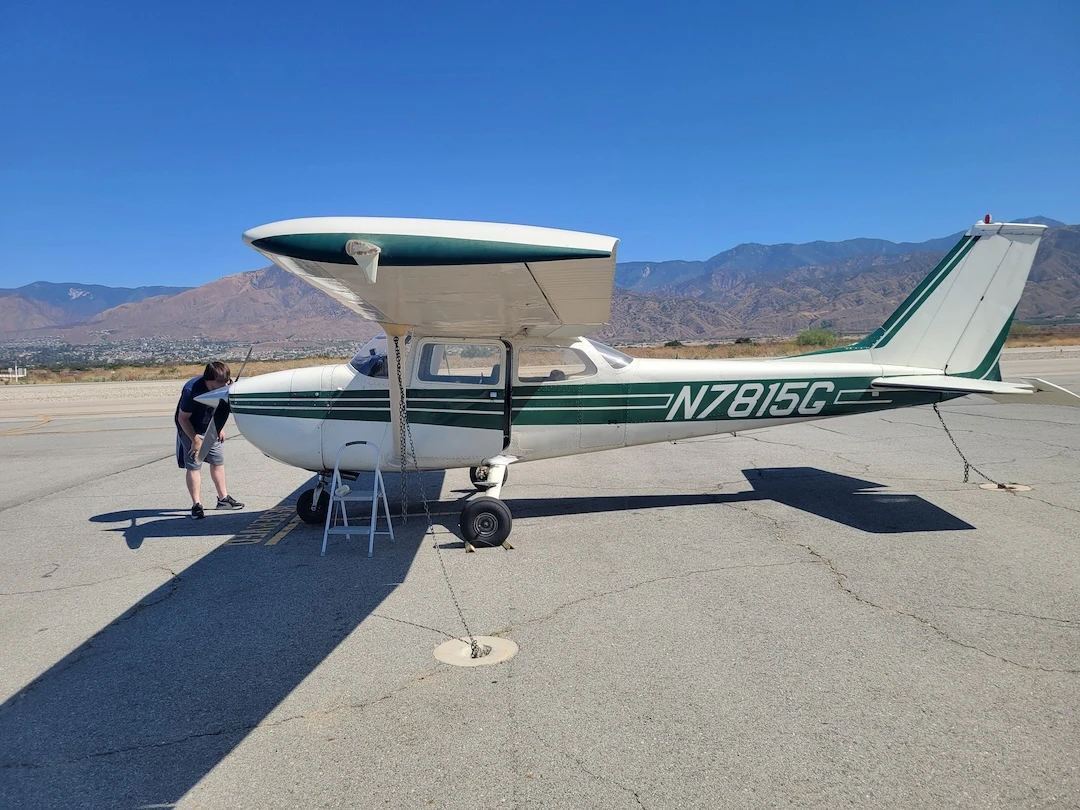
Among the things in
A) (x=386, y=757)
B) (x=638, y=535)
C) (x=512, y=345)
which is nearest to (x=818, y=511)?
(x=638, y=535)

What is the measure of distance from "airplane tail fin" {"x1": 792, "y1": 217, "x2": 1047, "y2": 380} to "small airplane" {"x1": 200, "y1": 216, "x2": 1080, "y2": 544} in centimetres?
1

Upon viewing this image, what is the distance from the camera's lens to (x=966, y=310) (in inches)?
303

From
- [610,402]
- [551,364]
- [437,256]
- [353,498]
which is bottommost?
[353,498]

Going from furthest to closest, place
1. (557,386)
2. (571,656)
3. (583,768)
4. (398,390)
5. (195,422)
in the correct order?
(195,422) → (557,386) → (398,390) → (571,656) → (583,768)

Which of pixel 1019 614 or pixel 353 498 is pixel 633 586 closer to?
pixel 1019 614

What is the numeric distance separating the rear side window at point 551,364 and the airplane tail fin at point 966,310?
9.62 ft

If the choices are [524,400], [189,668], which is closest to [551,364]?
[524,400]

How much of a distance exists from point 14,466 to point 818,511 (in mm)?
12766

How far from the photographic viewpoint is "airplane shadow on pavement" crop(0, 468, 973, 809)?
309cm

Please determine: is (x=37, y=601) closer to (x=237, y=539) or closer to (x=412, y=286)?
(x=237, y=539)

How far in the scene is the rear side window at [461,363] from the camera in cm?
708

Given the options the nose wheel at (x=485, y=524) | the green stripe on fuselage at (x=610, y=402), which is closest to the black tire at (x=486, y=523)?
the nose wheel at (x=485, y=524)

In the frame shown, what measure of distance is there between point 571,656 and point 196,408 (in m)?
5.26

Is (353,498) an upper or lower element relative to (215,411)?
lower
